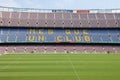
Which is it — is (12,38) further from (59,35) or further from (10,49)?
(59,35)

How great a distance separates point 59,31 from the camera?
6769 cm

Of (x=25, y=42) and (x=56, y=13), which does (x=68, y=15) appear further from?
(x=25, y=42)

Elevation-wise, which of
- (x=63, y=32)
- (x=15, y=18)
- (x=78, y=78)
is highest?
(x=15, y=18)

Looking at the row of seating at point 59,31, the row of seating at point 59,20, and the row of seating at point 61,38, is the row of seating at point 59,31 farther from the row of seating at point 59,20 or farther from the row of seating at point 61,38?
the row of seating at point 61,38

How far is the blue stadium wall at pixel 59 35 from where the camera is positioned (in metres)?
62.9

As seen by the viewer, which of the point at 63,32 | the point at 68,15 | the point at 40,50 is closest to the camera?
the point at 40,50

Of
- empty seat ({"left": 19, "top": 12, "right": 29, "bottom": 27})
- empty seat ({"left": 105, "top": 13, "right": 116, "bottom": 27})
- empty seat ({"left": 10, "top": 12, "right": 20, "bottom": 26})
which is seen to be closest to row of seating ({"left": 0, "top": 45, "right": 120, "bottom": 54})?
empty seat ({"left": 105, "top": 13, "right": 116, "bottom": 27})

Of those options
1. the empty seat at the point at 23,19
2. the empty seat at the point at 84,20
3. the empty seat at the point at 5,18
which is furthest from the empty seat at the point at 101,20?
the empty seat at the point at 5,18

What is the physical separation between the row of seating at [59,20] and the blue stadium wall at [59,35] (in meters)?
1.66

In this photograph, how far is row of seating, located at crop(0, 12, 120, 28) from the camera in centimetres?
6850

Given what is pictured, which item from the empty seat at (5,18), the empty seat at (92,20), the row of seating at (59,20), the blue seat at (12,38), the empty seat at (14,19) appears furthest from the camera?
the empty seat at (92,20)

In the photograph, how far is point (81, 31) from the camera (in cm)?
6775

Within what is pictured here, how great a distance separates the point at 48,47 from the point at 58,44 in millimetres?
3585

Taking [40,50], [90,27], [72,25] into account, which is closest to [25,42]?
[40,50]
